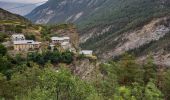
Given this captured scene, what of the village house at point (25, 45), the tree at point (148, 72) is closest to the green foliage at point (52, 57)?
the village house at point (25, 45)

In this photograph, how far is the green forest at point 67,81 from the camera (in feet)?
184

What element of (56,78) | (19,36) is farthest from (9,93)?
(19,36)

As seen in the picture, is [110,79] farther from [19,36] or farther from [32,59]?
[19,36]

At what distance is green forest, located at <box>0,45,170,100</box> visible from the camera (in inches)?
2210

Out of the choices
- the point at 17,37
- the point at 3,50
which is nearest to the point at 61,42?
the point at 17,37

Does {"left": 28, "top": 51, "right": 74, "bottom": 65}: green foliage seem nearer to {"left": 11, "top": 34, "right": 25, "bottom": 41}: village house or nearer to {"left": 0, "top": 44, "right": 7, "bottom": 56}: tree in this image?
{"left": 0, "top": 44, "right": 7, "bottom": 56}: tree

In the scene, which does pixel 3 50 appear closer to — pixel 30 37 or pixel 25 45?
pixel 25 45

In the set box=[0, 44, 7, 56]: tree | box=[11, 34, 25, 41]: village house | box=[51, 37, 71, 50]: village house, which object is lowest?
box=[0, 44, 7, 56]: tree

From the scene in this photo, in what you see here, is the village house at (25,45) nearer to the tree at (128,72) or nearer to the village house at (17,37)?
the village house at (17,37)

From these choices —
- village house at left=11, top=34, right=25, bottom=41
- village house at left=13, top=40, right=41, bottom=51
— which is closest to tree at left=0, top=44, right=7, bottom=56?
village house at left=13, top=40, right=41, bottom=51

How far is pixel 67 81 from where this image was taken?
2224 inches

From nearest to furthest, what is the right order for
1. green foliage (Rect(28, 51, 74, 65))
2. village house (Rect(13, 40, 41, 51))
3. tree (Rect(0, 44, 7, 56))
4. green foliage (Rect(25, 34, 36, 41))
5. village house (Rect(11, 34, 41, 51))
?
tree (Rect(0, 44, 7, 56))
green foliage (Rect(28, 51, 74, 65))
village house (Rect(11, 34, 41, 51))
village house (Rect(13, 40, 41, 51))
green foliage (Rect(25, 34, 36, 41))

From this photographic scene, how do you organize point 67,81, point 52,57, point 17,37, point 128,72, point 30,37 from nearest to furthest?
1. point 67,81
2. point 128,72
3. point 52,57
4. point 17,37
5. point 30,37

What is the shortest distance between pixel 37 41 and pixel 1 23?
42.5 feet
